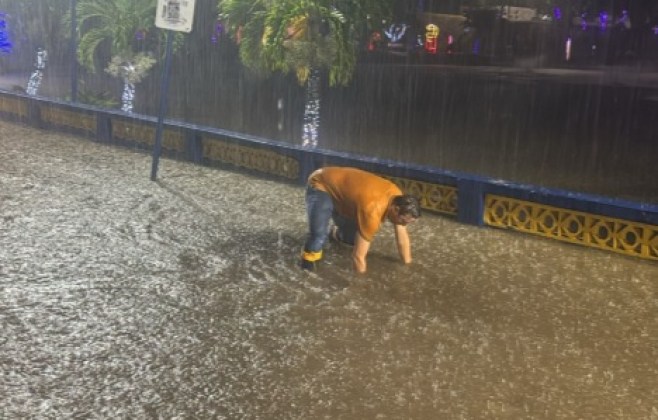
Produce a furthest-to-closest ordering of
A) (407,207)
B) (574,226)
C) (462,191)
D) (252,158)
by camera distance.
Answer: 1. (252,158)
2. (462,191)
3. (574,226)
4. (407,207)

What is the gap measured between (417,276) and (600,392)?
2.45 metres

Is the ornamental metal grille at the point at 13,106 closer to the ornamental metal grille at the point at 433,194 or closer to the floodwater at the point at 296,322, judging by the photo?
the floodwater at the point at 296,322

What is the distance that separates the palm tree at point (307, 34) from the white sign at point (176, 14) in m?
2.80

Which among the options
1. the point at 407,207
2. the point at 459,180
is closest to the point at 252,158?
the point at 459,180

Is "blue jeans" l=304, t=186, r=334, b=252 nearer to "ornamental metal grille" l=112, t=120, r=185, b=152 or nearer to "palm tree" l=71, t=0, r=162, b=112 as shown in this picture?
"ornamental metal grille" l=112, t=120, r=185, b=152

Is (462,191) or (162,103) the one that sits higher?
(162,103)

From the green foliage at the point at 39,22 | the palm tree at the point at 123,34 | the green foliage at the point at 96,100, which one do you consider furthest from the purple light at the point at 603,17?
the green foliage at the point at 96,100

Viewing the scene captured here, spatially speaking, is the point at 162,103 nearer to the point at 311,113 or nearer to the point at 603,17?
the point at 311,113

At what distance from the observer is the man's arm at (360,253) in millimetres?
7008

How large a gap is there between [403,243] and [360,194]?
0.76 meters

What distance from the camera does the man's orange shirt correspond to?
6.89m

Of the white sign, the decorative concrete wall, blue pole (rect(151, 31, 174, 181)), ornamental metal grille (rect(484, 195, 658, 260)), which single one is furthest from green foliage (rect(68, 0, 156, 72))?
ornamental metal grille (rect(484, 195, 658, 260))

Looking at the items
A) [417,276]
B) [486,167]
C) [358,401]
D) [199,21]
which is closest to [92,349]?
[358,401]

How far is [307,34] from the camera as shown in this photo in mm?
13250
